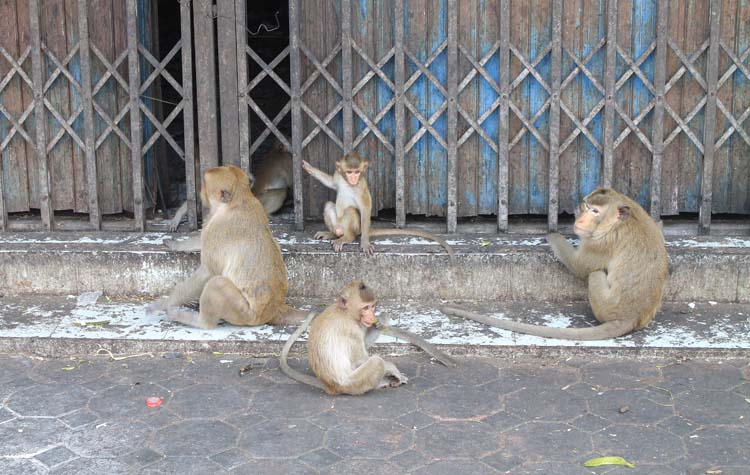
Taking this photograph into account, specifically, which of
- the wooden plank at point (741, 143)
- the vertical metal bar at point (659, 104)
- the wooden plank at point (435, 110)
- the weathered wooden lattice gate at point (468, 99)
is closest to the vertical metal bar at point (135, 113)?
the weathered wooden lattice gate at point (468, 99)

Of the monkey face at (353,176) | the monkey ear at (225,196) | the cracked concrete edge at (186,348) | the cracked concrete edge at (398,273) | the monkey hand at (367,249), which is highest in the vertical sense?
the monkey face at (353,176)

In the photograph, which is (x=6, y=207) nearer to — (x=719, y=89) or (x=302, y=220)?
(x=302, y=220)

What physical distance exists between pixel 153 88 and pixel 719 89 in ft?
14.7

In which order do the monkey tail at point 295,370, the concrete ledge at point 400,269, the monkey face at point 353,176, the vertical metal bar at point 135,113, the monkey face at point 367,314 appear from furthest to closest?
the vertical metal bar at point 135,113, the concrete ledge at point 400,269, the monkey face at point 353,176, the monkey tail at point 295,370, the monkey face at point 367,314

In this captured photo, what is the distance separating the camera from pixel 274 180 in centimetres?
859

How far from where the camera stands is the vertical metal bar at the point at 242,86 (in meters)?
7.28

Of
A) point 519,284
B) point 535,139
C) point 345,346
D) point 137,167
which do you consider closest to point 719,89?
point 535,139

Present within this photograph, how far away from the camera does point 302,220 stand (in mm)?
7633

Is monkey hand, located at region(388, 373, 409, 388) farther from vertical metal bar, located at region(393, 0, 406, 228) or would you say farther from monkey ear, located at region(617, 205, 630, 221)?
vertical metal bar, located at region(393, 0, 406, 228)

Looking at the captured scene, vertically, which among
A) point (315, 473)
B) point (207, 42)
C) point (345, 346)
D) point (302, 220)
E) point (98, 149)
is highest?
point (207, 42)

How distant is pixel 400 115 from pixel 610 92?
1514mm

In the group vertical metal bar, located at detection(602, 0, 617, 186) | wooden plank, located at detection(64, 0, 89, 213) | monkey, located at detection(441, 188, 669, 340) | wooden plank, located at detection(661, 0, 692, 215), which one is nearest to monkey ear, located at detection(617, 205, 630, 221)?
monkey, located at detection(441, 188, 669, 340)

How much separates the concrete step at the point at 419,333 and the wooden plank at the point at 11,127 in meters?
1.15

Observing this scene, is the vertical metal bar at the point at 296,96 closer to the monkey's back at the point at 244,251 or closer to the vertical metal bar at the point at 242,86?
the vertical metal bar at the point at 242,86
